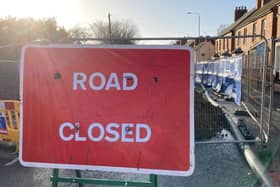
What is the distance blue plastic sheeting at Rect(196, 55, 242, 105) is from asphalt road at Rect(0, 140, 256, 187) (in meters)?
3.97

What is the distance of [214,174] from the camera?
161 inches

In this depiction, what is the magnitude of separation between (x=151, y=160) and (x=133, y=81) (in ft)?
2.21

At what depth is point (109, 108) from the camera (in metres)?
2.36

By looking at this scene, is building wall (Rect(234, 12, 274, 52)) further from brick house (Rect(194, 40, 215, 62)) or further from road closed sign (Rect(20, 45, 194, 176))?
road closed sign (Rect(20, 45, 194, 176))

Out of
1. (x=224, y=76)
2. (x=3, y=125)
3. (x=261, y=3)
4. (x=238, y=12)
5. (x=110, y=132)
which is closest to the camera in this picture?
(x=110, y=132)

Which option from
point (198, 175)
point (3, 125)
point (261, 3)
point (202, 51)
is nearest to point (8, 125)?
point (3, 125)

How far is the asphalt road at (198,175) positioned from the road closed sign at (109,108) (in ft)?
5.25

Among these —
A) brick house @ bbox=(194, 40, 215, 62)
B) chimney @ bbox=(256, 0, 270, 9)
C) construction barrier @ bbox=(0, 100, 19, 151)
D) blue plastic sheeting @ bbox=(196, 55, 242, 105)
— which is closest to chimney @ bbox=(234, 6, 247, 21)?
brick house @ bbox=(194, 40, 215, 62)

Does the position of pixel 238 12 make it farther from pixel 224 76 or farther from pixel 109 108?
pixel 109 108

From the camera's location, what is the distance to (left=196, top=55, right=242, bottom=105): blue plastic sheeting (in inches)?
337

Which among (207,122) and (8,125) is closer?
(8,125)

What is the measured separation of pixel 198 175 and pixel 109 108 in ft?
7.50

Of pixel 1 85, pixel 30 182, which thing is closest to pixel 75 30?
pixel 1 85

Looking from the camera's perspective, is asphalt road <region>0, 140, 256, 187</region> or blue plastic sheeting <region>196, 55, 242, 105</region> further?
blue plastic sheeting <region>196, 55, 242, 105</region>
